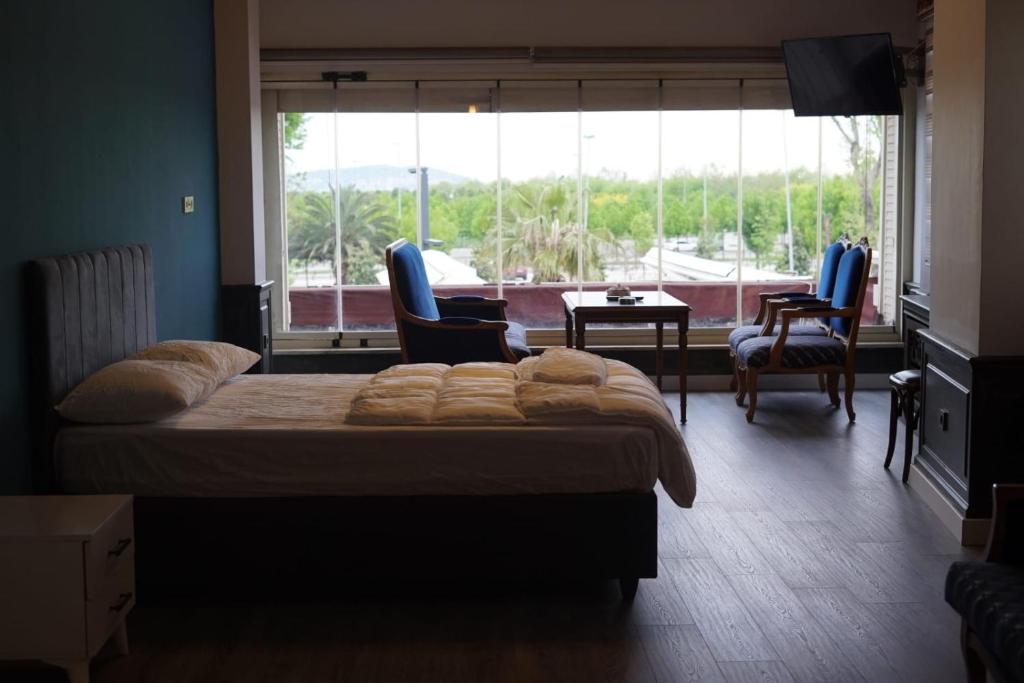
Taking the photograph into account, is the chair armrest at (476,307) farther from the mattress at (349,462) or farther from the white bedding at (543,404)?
the mattress at (349,462)

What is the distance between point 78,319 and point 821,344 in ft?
15.9

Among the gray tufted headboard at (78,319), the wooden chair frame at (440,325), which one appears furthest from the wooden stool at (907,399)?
→ the gray tufted headboard at (78,319)

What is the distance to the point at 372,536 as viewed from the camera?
165 inches

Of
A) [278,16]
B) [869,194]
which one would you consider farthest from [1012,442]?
[278,16]

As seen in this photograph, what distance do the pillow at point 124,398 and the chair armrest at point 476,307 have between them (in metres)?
3.68

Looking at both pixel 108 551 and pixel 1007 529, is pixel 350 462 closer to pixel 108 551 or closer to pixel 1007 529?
pixel 108 551

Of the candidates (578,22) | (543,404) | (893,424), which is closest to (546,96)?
(578,22)

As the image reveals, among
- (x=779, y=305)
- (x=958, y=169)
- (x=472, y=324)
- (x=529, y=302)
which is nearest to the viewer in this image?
(x=958, y=169)

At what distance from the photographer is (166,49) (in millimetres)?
6023

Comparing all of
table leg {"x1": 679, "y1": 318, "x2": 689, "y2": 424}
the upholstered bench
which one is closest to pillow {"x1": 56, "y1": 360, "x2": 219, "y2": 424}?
the upholstered bench

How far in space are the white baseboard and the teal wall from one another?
3.72 meters

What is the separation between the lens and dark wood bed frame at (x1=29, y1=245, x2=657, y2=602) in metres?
4.18

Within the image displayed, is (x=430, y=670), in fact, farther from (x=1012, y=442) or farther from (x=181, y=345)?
(x=1012, y=442)

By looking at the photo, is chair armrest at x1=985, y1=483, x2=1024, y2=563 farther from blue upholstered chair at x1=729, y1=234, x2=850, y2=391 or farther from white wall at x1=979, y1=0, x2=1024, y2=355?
blue upholstered chair at x1=729, y1=234, x2=850, y2=391
